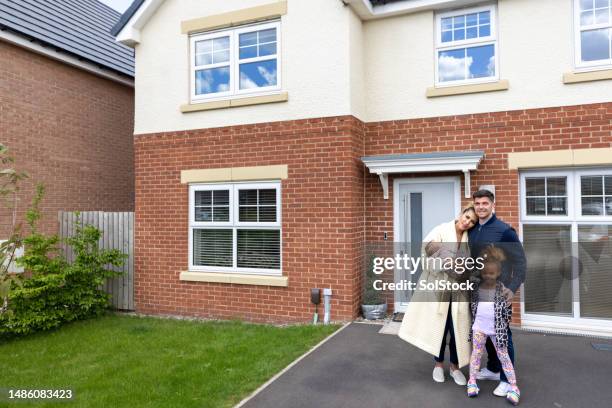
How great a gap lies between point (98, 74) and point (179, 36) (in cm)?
334

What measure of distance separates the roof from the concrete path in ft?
27.7

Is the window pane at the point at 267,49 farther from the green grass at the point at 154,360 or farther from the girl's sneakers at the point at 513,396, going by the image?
the girl's sneakers at the point at 513,396

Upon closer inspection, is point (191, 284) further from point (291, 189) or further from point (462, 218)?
point (462, 218)

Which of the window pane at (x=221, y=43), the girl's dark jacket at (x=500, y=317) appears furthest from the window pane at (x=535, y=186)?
the window pane at (x=221, y=43)

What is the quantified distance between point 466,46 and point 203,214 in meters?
5.34

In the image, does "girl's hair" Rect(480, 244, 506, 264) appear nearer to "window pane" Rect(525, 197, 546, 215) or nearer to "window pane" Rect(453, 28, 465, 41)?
"window pane" Rect(525, 197, 546, 215)

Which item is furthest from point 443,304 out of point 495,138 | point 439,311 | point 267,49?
point 267,49

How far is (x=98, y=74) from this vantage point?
36.0 feet

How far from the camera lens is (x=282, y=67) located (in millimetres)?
7969

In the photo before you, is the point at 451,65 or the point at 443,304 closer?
the point at 443,304

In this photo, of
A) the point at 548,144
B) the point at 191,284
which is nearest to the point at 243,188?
the point at 191,284

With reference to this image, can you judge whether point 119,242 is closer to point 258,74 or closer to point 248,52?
point 258,74

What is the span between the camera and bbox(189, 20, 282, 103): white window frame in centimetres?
803

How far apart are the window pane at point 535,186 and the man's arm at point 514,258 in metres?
3.24
